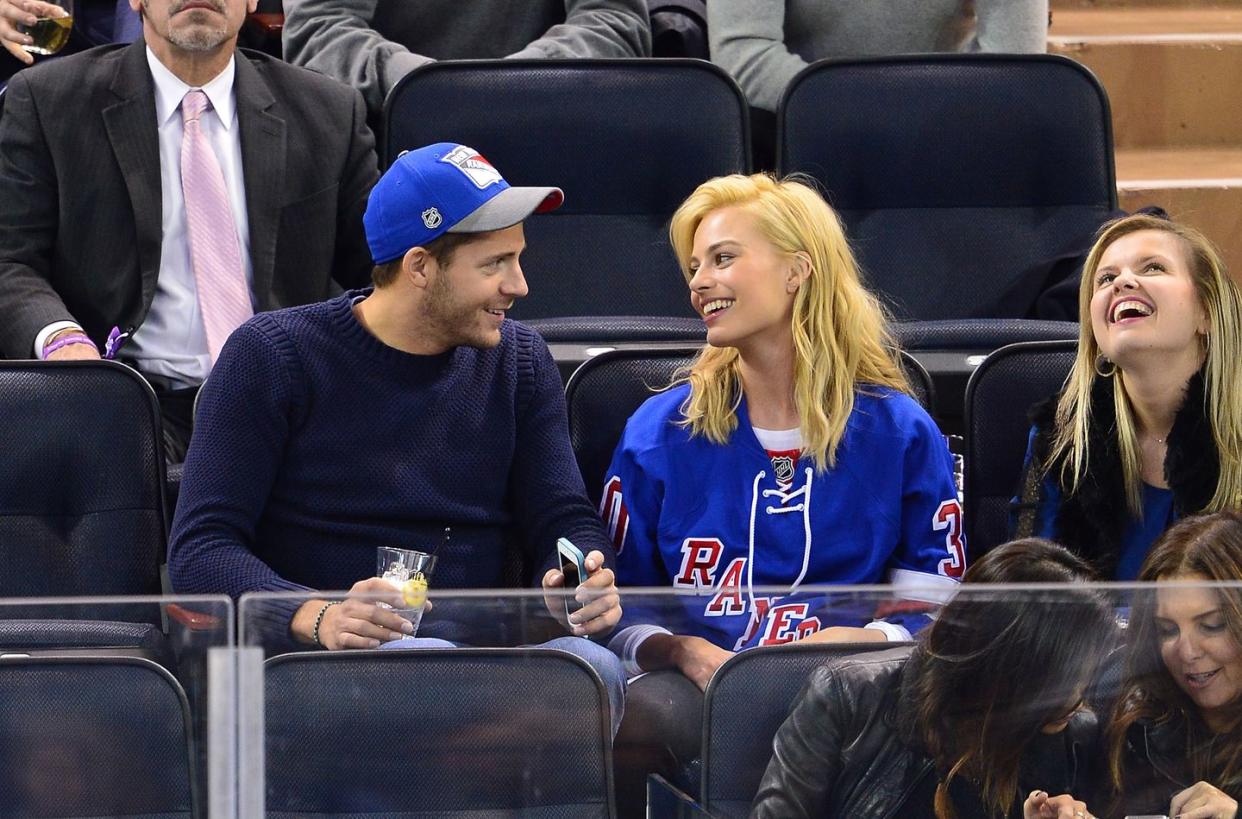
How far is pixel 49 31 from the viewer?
3244mm

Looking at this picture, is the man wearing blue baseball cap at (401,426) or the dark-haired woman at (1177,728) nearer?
the dark-haired woman at (1177,728)

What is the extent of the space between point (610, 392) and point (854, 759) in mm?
1033

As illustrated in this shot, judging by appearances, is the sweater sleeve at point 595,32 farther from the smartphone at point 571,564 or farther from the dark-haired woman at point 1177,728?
the dark-haired woman at point 1177,728

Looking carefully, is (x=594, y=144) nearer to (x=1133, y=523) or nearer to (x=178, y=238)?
(x=178, y=238)

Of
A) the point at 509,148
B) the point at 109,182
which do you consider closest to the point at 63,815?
the point at 109,182

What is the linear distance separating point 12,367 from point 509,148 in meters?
1.08

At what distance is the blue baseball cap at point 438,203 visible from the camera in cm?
250

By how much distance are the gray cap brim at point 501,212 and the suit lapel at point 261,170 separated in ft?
2.09

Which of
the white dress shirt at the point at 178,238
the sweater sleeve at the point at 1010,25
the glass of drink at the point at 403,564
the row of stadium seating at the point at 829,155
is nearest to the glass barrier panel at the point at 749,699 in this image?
the glass of drink at the point at 403,564

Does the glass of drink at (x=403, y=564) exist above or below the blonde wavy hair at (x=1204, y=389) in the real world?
below

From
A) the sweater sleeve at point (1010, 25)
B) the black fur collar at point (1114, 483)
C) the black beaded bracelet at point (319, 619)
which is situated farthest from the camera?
the sweater sleeve at point (1010, 25)

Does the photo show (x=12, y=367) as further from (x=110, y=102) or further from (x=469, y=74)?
(x=469, y=74)

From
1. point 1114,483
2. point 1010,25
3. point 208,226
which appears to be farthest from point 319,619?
point 1010,25

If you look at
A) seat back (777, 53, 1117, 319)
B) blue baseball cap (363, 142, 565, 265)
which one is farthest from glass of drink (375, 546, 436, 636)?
seat back (777, 53, 1117, 319)
